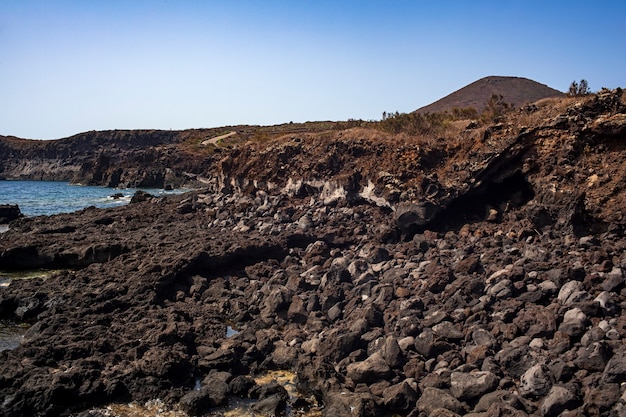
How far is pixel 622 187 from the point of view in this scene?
18750mm

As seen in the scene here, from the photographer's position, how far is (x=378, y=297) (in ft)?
58.5

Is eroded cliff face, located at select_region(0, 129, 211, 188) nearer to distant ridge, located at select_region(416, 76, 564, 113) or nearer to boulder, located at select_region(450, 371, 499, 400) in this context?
distant ridge, located at select_region(416, 76, 564, 113)

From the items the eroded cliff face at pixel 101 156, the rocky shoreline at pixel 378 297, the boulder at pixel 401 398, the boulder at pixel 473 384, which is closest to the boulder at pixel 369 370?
the rocky shoreline at pixel 378 297

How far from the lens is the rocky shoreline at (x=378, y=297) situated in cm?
1254

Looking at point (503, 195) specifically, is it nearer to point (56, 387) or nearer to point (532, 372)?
point (532, 372)

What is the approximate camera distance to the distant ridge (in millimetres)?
46531

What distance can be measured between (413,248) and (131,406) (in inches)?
504

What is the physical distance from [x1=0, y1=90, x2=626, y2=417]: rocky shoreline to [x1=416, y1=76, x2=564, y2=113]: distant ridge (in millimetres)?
22248

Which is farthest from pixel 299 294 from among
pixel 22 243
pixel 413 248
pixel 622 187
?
pixel 22 243

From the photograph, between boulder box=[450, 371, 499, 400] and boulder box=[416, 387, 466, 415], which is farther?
boulder box=[450, 371, 499, 400]

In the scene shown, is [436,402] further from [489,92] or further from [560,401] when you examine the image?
[489,92]

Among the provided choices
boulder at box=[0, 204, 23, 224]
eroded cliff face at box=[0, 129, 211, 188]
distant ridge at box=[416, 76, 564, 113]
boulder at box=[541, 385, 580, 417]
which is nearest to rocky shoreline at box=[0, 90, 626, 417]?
boulder at box=[541, 385, 580, 417]

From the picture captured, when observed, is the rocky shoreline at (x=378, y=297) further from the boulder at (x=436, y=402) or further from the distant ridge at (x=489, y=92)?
the distant ridge at (x=489, y=92)

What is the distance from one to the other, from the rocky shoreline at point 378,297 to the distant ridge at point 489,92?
22.2 meters
